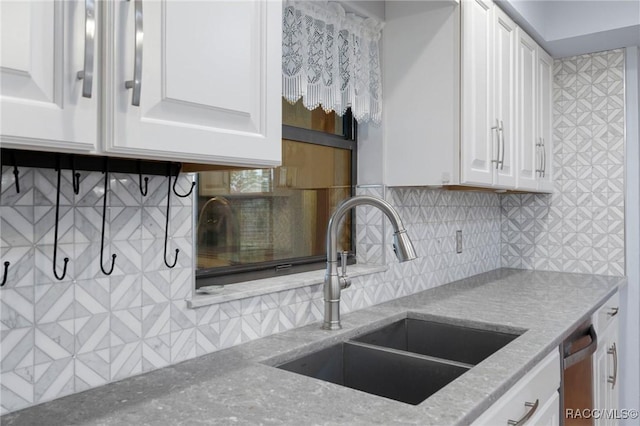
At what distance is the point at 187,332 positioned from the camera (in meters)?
1.21

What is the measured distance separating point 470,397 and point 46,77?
95 cm

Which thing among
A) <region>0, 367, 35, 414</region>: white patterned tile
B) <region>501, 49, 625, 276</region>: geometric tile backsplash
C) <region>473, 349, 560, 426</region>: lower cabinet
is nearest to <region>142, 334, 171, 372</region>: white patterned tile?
<region>0, 367, 35, 414</region>: white patterned tile

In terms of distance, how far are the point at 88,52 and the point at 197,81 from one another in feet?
0.67

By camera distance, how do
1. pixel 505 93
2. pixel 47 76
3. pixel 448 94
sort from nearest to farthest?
pixel 47 76 < pixel 448 94 < pixel 505 93

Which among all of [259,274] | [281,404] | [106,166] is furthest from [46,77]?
[259,274]

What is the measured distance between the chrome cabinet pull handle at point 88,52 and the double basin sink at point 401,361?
86cm

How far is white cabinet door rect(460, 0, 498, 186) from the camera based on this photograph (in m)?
1.79

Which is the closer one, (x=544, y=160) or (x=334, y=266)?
(x=334, y=266)

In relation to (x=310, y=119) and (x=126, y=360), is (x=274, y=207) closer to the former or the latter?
(x=310, y=119)

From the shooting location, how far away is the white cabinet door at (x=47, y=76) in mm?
627

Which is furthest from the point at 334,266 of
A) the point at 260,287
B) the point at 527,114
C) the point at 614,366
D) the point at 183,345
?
the point at 614,366

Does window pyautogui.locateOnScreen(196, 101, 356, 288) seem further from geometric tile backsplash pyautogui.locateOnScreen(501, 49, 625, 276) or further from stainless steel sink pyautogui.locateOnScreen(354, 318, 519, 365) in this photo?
geometric tile backsplash pyautogui.locateOnScreen(501, 49, 625, 276)

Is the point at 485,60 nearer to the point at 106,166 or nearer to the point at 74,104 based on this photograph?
the point at 106,166

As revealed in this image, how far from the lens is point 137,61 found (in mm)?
749
